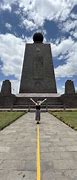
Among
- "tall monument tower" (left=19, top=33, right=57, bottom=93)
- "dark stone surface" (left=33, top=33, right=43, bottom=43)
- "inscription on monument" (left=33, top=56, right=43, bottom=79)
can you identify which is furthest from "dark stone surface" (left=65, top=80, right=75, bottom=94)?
"dark stone surface" (left=33, top=33, right=43, bottom=43)

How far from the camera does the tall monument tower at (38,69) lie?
60.4 m

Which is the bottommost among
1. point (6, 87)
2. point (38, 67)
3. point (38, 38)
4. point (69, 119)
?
point (69, 119)

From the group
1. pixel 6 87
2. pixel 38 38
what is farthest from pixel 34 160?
pixel 38 38

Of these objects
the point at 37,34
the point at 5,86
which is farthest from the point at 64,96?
the point at 37,34

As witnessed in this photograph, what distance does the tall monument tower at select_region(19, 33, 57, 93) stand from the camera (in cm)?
6038

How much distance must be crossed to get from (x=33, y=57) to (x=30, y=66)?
2685mm

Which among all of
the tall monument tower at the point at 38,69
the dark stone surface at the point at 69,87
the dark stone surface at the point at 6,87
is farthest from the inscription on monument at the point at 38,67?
the dark stone surface at the point at 69,87

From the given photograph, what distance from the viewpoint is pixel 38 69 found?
62.2 meters

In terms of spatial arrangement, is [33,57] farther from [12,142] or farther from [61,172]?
[61,172]

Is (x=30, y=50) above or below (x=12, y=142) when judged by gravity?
above

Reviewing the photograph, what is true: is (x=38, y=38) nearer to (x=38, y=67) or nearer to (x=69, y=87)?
(x=38, y=67)

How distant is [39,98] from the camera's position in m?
51.6

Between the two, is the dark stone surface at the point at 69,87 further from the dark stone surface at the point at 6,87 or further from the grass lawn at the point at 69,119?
the grass lawn at the point at 69,119

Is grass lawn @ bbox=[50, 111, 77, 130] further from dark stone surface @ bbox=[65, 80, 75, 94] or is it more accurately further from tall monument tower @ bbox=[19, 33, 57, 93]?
tall monument tower @ bbox=[19, 33, 57, 93]
